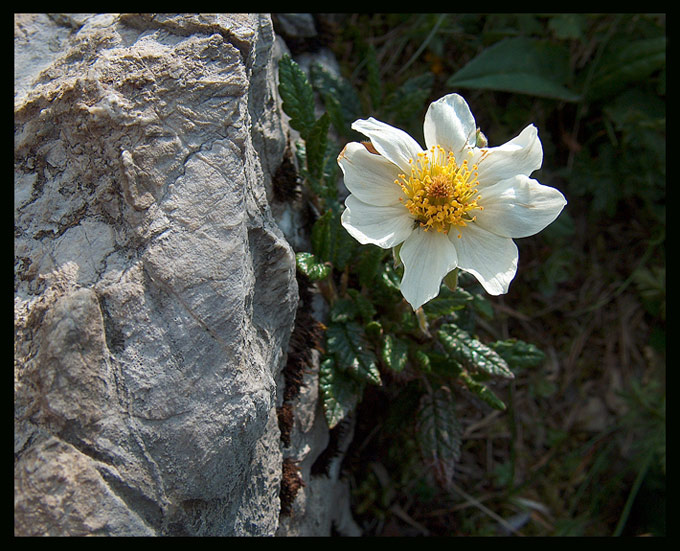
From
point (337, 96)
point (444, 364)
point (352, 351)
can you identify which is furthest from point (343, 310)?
point (337, 96)

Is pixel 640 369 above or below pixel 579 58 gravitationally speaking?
below

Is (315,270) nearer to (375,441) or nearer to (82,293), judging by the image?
(82,293)

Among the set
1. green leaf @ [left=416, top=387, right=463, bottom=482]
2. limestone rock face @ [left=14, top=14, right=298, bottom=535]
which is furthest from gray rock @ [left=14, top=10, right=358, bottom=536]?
green leaf @ [left=416, top=387, right=463, bottom=482]

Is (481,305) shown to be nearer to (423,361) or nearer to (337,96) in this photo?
(423,361)

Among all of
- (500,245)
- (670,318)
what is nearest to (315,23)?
(500,245)

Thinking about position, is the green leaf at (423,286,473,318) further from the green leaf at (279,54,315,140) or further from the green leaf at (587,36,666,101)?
the green leaf at (587,36,666,101)
